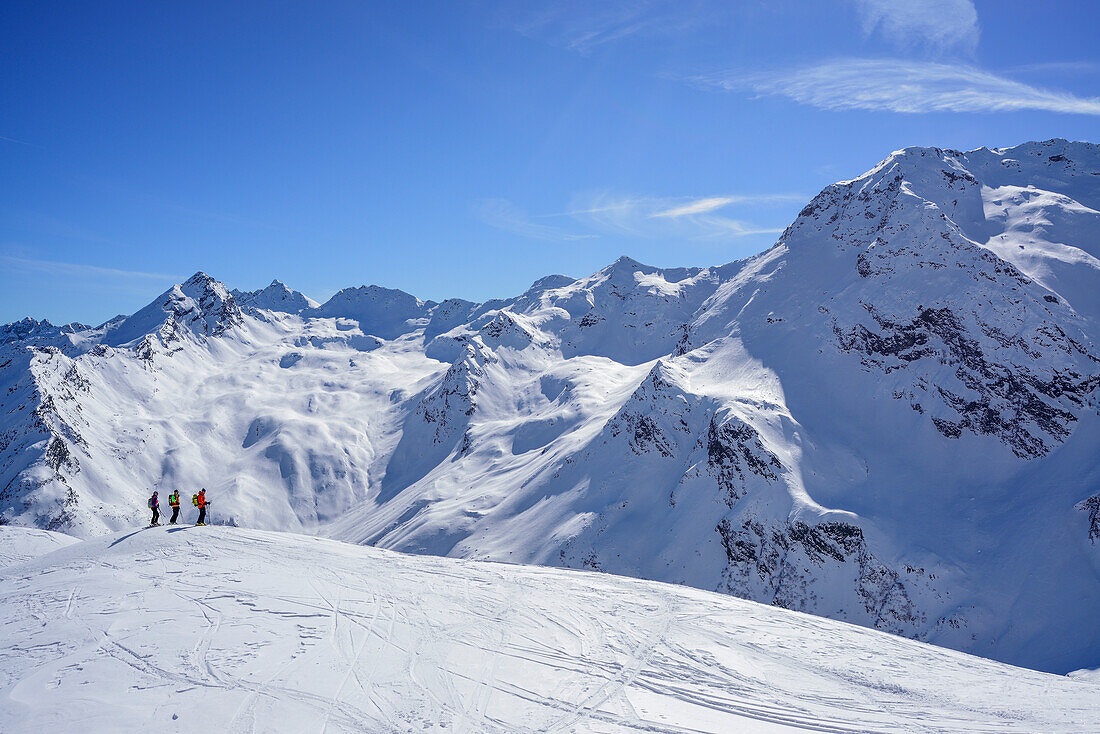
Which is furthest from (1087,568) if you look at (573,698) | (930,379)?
(573,698)

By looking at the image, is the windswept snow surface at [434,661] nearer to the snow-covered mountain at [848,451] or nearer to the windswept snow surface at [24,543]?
the windswept snow surface at [24,543]

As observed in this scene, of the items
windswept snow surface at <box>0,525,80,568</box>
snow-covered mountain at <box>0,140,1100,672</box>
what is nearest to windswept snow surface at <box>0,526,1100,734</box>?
windswept snow surface at <box>0,525,80,568</box>

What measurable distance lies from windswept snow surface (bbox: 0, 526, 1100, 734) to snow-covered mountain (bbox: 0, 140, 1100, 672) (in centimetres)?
4418

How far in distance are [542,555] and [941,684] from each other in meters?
78.5

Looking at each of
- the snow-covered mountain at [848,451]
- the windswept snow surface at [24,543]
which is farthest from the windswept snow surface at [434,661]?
the snow-covered mountain at [848,451]

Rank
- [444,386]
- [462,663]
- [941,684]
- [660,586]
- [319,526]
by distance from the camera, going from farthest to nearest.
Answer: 1. [444,386]
2. [319,526]
3. [660,586]
4. [941,684]
5. [462,663]

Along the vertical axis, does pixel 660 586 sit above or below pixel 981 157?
below

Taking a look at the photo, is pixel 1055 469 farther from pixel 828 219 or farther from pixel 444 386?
pixel 444 386

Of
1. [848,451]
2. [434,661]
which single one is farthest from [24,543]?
[848,451]

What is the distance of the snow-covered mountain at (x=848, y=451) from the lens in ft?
199

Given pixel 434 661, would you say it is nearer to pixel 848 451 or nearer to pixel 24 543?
pixel 24 543

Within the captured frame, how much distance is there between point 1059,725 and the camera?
51.4 feet

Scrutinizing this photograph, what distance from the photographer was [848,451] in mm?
78250

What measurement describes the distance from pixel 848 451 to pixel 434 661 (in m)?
77.1
